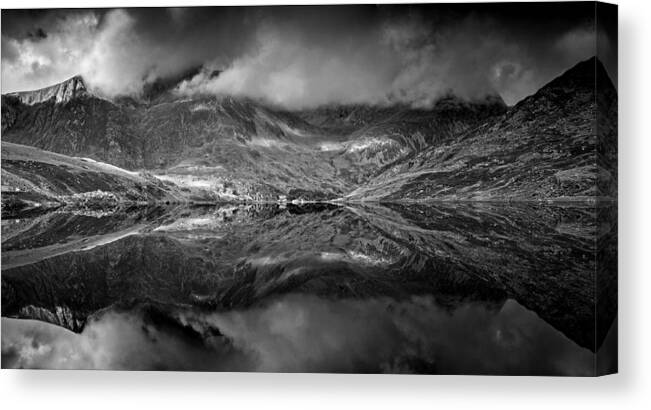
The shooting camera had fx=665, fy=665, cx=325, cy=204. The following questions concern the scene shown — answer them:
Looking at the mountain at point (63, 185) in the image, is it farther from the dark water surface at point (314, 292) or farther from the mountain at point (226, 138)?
the dark water surface at point (314, 292)

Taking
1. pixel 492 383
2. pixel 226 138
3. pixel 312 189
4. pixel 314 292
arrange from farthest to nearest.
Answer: pixel 312 189 → pixel 226 138 → pixel 314 292 → pixel 492 383

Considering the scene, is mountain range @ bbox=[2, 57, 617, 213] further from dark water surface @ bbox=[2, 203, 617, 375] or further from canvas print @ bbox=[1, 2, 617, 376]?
dark water surface @ bbox=[2, 203, 617, 375]

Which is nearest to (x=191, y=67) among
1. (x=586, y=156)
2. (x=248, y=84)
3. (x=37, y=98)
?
(x=248, y=84)

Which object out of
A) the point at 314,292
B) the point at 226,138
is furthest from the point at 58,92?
the point at 314,292

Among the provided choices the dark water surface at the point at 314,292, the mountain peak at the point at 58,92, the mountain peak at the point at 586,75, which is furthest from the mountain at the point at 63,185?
the mountain peak at the point at 586,75

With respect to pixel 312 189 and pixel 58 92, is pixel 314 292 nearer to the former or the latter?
pixel 312 189
